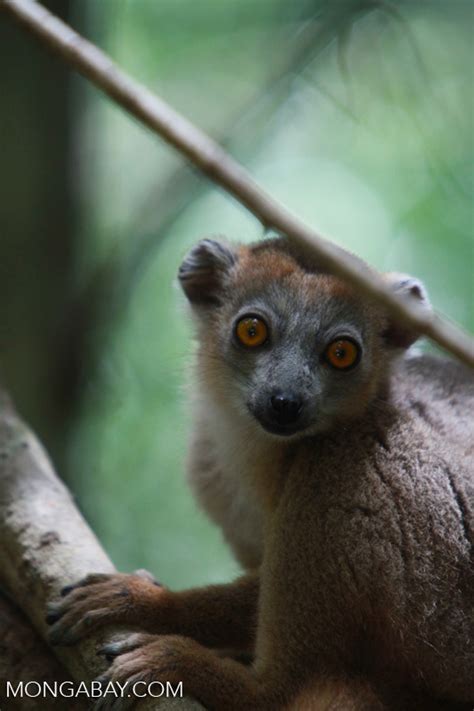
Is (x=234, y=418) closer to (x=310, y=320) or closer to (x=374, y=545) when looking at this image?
(x=310, y=320)

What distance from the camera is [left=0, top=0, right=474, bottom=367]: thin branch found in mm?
2219

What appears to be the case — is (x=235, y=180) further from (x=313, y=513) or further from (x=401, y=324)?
(x=401, y=324)

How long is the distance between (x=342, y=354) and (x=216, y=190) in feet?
15.6

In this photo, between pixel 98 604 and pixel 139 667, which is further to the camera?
pixel 98 604

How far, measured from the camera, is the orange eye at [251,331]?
4.72 m

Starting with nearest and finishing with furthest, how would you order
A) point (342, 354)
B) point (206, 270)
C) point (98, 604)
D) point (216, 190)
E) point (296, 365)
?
point (98, 604), point (296, 365), point (342, 354), point (206, 270), point (216, 190)

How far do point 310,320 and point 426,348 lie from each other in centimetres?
203

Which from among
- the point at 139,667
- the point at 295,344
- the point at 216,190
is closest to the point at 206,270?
the point at 295,344

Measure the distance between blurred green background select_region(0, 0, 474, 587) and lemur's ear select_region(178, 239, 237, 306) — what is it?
1.75m

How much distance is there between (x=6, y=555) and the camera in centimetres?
476

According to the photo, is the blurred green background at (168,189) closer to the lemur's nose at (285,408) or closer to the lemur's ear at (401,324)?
the lemur's ear at (401,324)

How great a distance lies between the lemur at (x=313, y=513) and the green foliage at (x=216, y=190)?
3.03m

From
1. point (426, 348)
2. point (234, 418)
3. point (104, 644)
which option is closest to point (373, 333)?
point (234, 418)

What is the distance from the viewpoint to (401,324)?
488 centimetres
